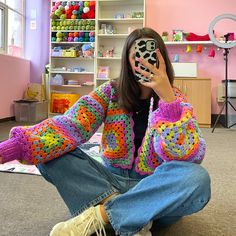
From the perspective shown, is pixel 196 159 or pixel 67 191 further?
pixel 67 191

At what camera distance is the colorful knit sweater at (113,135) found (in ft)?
3.00

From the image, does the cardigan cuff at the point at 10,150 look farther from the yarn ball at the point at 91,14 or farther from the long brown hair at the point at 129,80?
the yarn ball at the point at 91,14

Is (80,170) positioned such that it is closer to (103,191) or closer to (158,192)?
(103,191)

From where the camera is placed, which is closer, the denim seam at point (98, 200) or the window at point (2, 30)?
the denim seam at point (98, 200)

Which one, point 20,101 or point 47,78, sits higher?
point 47,78

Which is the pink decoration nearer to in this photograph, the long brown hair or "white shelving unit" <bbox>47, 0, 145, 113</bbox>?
"white shelving unit" <bbox>47, 0, 145, 113</bbox>

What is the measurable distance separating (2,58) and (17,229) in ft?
10.4

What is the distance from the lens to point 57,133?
1.01 metres

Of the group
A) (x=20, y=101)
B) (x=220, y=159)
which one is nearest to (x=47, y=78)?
(x=20, y=101)

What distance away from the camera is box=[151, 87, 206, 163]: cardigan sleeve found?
2.98 feet

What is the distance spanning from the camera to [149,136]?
1057 millimetres

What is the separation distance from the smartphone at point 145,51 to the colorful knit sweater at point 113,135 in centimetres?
11

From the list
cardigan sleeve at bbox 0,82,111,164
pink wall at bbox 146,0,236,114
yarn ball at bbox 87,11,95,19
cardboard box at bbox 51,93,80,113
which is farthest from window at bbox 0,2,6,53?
cardigan sleeve at bbox 0,82,111,164

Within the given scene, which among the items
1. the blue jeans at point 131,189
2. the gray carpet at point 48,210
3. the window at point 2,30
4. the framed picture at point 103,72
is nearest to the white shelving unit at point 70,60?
the framed picture at point 103,72
